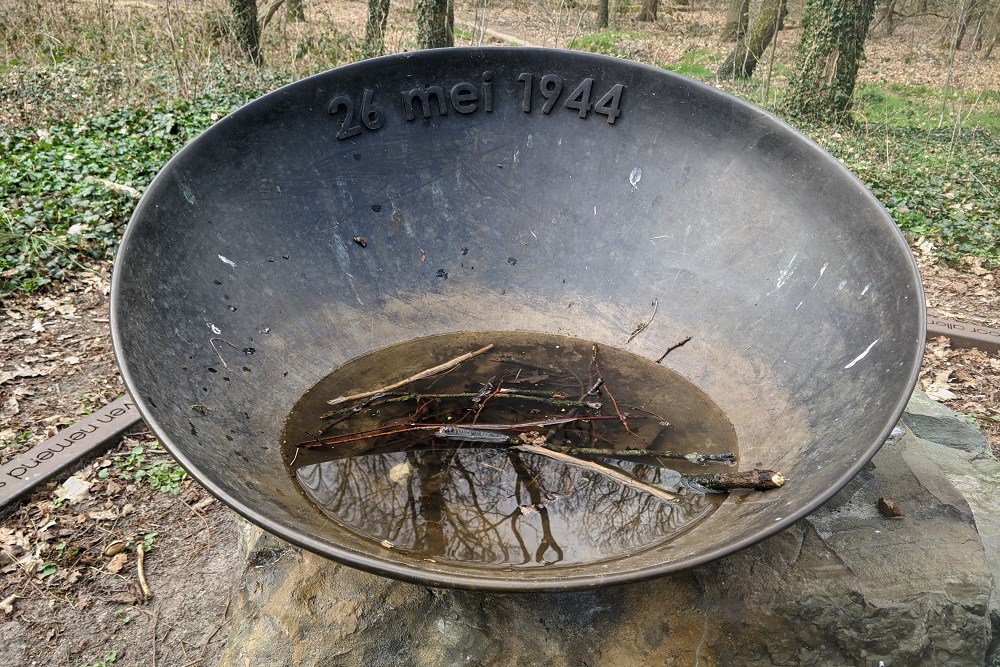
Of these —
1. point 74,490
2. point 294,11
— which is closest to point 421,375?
point 74,490

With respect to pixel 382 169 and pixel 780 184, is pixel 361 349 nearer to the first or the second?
pixel 382 169

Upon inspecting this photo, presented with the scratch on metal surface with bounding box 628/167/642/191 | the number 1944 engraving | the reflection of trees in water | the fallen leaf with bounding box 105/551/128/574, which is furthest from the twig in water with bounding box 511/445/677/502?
the fallen leaf with bounding box 105/551/128/574

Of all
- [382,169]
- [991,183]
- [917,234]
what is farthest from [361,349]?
[991,183]

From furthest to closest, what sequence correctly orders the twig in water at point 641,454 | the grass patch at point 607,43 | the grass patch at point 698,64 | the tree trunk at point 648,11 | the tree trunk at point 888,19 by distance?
the tree trunk at point 648,11 → the tree trunk at point 888,19 → the grass patch at point 607,43 → the grass patch at point 698,64 → the twig in water at point 641,454

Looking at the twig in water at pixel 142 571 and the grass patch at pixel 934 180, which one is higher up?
the grass patch at pixel 934 180

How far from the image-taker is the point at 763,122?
83.4 inches

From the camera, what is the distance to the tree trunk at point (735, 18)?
12.6 meters

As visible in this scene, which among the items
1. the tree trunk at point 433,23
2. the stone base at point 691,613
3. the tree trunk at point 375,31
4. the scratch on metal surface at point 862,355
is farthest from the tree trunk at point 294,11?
the scratch on metal surface at point 862,355

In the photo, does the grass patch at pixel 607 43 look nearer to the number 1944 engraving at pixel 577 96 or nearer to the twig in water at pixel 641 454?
the number 1944 engraving at pixel 577 96

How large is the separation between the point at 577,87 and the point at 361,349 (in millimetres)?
1081

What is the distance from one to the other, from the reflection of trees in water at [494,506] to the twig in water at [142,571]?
97 centimetres

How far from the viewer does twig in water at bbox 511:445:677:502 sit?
1.74 meters

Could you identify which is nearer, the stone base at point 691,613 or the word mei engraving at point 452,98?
the stone base at point 691,613

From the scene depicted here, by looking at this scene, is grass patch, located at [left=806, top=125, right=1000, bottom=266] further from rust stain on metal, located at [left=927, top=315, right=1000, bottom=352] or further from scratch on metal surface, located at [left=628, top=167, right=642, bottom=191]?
scratch on metal surface, located at [left=628, top=167, right=642, bottom=191]
